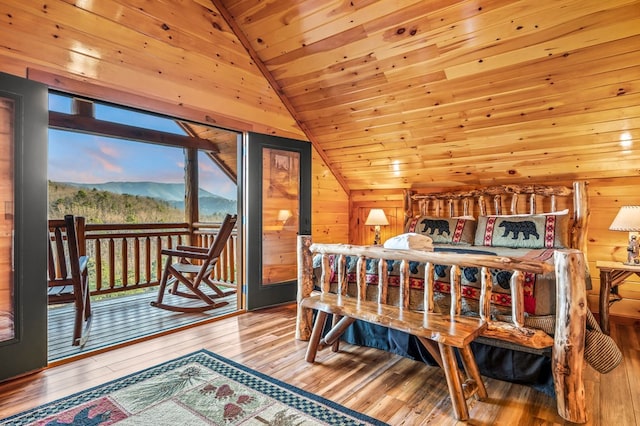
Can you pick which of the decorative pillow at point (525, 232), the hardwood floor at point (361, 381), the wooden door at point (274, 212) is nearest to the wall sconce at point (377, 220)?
the wooden door at point (274, 212)

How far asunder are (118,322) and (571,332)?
3.41 metres

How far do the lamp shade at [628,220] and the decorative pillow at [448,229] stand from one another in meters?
1.16

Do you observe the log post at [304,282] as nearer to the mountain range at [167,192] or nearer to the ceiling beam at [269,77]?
the ceiling beam at [269,77]

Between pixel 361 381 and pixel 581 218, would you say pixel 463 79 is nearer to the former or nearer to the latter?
pixel 581 218

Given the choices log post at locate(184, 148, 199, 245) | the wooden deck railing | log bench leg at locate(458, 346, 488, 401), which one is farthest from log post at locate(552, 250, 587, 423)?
log post at locate(184, 148, 199, 245)

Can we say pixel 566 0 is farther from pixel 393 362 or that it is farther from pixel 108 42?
pixel 108 42

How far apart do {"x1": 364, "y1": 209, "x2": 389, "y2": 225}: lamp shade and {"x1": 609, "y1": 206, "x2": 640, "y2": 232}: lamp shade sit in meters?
2.18

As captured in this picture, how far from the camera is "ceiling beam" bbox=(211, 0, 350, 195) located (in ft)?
10.9

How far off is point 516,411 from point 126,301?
12.7ft

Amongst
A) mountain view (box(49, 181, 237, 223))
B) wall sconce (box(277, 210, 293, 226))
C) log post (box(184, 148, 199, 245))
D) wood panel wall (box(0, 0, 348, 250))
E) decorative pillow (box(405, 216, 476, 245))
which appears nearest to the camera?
wood panel wall (box(0, 0, 348, 250))

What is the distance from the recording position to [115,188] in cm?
502

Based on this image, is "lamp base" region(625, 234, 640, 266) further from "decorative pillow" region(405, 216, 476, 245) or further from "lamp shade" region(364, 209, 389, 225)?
"lamp shade" region(364, 209, 389, 225)

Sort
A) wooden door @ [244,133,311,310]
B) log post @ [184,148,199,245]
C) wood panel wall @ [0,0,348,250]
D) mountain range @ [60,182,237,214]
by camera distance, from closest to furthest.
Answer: wood panel wall @ [0,0,348,250] → wooden door @ [244,133,311,310] → mountain range @ [60,182,237,214] → log post @ [184,148,199,245]

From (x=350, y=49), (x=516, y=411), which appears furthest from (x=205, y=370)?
(x=350, y=49)
